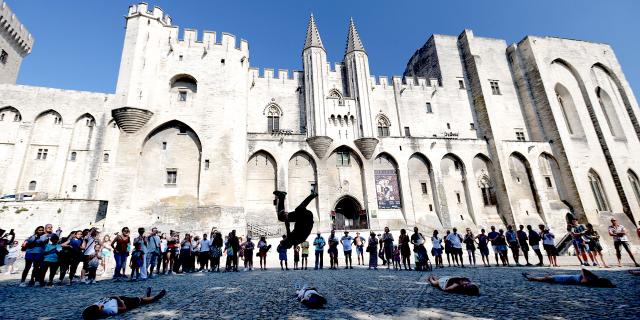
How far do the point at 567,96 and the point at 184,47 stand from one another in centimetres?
3748

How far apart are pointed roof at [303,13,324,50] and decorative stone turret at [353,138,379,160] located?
31.2 feet

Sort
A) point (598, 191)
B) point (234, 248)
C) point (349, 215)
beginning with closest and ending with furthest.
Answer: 1. point (234, 248)
2. point (349, 215)
3. point (598, 191)

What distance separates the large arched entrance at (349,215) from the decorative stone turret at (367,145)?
3985 millimetres

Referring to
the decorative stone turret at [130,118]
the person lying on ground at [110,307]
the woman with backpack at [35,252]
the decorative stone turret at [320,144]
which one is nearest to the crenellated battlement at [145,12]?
the decorative stone turret at [130,118]

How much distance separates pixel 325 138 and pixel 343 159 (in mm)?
2732

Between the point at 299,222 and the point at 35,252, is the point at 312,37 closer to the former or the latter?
the point at 35,252

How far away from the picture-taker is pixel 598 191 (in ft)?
89.2

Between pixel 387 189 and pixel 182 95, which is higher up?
pixel 182 95

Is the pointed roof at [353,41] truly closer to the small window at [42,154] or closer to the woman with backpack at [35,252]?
Result: the woman with backpack at [35,252]

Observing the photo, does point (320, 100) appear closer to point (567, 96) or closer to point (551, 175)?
point (551, 175)

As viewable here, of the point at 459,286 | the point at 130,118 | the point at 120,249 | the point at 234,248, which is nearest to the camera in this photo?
the point at 459,286

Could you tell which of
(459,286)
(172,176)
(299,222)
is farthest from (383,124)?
(299,222)

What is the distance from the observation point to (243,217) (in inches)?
759

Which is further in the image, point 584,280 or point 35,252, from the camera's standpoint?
point 35,252
